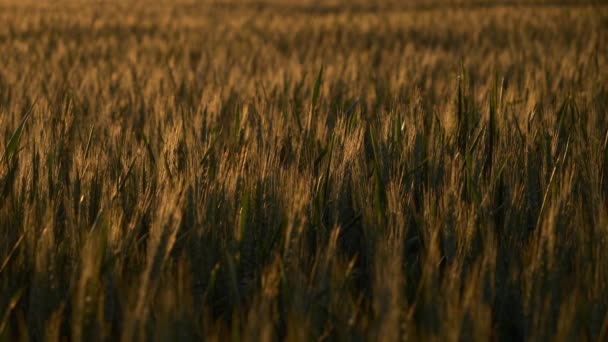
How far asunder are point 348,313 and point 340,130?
0.62m

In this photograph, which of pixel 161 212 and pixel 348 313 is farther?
pixel 161 212

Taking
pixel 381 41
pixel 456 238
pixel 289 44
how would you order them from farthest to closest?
pixel 381 41 → pixel 289 44 → pixel 456 238

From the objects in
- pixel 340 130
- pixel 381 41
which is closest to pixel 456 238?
pixel 340 130

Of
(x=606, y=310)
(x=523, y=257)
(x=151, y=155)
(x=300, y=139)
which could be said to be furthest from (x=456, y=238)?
(x=151, y=155)

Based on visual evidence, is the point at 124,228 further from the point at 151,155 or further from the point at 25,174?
the point at 151,155

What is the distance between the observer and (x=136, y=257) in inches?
36.3

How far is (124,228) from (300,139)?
0.50 m

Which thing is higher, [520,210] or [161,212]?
[161,212]

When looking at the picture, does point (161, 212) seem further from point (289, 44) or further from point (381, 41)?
point (381, 41)

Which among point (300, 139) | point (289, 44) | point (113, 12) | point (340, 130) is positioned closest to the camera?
point (340, 130)

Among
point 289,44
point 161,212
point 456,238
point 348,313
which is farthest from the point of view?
point 289,44

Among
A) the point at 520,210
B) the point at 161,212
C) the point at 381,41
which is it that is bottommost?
the point at 381,41

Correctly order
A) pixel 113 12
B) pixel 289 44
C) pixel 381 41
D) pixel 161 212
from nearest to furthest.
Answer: pixel 161 212 < pixel 289 44 < pixel 381 41 < pixel 113 12

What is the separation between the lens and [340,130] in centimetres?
131
